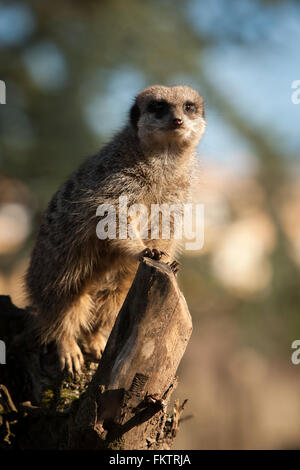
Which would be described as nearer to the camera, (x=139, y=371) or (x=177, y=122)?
(x=139, y=371)

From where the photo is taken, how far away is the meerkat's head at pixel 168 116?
3.13m

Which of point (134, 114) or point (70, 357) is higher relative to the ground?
point (134, 114)

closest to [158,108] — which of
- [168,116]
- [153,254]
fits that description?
[168,116]

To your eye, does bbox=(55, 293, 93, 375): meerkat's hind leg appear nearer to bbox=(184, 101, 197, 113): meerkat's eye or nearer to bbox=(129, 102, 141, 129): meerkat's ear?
bbox=(129, 102, 141, 129): meerkat's ear

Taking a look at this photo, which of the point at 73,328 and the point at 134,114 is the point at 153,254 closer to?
the point at 73,328

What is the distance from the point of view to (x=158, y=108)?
3266 mm

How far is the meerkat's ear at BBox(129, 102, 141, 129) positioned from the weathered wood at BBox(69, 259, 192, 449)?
1395 mm

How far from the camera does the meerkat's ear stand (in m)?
3.36

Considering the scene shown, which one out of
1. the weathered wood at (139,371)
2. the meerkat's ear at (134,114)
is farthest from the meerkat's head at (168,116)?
the weathered wood at (139,371)

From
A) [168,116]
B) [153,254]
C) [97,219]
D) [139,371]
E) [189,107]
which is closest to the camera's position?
[139,371]

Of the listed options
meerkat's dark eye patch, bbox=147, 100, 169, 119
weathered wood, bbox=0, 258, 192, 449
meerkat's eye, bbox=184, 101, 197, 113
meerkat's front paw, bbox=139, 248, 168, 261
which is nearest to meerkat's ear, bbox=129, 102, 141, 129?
meerkat's dark eye patch, bbox=147, 100, 169, 119

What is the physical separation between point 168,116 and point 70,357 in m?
1.63

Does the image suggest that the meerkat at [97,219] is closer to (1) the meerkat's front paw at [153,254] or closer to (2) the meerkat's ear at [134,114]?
(2) the meerkat's ear at [134,114]
